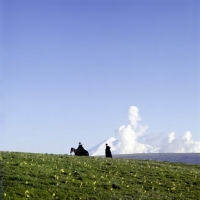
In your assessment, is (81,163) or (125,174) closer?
(125,174)

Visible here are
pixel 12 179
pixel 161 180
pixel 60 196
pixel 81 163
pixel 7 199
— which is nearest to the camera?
pixel 7 199

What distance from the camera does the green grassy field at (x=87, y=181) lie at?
24.6 metres

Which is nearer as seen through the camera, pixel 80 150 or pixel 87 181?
pixel 87 181

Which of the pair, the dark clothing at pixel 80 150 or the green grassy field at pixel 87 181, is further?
the dark clothing at pixel 80 150

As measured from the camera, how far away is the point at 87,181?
93.3 ft

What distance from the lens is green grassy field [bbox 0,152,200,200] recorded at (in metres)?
24.6

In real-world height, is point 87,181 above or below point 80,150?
below

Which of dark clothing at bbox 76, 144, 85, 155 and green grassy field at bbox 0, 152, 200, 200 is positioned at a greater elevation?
dark clothing at bbox 76, 144, 85, 155

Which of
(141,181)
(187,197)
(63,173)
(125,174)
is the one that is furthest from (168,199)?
(63,173)

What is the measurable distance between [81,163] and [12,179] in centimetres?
1043

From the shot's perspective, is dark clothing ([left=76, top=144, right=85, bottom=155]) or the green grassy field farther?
dark clothing ([left=76, top=144, right=85, bottom=155])

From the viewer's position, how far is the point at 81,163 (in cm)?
3547

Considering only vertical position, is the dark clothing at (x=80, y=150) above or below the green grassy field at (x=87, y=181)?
above

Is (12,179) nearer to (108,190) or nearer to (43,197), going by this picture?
(43,197)
